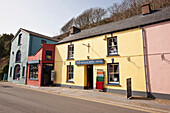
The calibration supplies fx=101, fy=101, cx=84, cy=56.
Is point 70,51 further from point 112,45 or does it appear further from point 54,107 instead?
point 54,107

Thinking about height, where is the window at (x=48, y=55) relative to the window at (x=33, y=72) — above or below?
above

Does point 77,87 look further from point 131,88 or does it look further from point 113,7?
point 113,7

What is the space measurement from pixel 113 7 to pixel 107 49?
2356 cm

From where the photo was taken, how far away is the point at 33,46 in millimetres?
19031

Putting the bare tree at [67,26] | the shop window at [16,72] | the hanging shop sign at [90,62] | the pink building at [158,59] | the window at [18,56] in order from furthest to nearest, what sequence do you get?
the bare tree at [67,26] → the window at [18,56] → the shop window at [16,72] → the hanging shop sign at [90,62] → the pink building at [158,59]

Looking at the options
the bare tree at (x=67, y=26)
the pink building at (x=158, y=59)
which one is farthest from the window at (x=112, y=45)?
the bare tree at (x=67, y=26)

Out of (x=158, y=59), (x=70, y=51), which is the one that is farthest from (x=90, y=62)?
(x=158, y=59)

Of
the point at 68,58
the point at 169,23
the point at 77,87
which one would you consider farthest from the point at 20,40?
the point at 169,23

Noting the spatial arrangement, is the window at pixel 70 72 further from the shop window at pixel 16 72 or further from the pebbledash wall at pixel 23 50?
→ the shop window at pixel 16 72

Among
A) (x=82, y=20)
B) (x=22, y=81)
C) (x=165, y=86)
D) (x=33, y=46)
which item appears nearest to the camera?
(x=165, y=86)

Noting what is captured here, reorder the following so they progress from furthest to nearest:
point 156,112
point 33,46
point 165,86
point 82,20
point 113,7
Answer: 1. point 82,20
2. point 113,7
3. point 33,46
4. point 165,86
5. point 156,112

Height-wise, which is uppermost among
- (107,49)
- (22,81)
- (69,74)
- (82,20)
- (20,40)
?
(82,20)

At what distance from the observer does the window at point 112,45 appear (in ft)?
35.6

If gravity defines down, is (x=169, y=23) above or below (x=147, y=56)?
above
